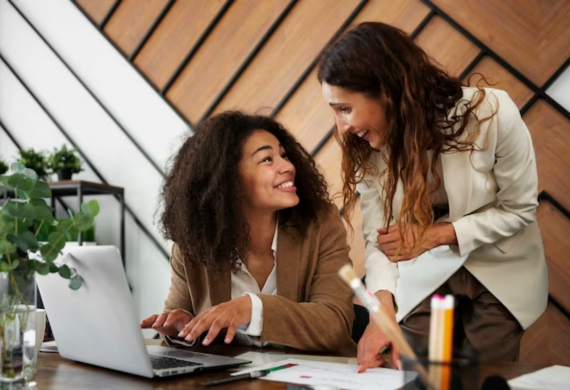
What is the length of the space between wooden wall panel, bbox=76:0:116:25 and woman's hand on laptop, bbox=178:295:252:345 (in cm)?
255

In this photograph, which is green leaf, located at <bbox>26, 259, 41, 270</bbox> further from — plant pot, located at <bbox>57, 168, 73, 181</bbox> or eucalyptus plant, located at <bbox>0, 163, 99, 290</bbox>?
plant pot, located at <bbox>57, 168, 73, 181</bbox>

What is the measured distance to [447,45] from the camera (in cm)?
267

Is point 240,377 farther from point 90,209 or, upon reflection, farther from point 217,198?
point 217,198

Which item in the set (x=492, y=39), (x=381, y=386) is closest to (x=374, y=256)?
(x=381, y=386)

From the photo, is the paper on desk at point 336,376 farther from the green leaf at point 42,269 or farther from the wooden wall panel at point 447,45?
the wooden wall panel at point 447,45

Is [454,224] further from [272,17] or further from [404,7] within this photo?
[272,17]

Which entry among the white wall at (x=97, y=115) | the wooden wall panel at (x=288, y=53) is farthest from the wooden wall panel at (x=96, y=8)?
the wooden wall panel at (x=288, y=53)

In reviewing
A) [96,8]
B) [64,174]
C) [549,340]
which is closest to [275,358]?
[549,340]

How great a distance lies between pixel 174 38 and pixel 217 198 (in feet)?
5.99

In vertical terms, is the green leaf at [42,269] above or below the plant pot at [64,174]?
above

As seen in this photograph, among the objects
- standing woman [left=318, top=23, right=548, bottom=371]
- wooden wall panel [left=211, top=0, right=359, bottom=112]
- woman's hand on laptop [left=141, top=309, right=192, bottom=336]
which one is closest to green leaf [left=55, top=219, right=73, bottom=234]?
woman's hand on laptop [left=141, top=309, right=192, bottom=336]

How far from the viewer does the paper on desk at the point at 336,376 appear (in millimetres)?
1025

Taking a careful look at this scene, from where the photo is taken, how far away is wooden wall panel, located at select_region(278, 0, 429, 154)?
109 inches

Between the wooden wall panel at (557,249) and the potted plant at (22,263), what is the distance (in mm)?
1897
